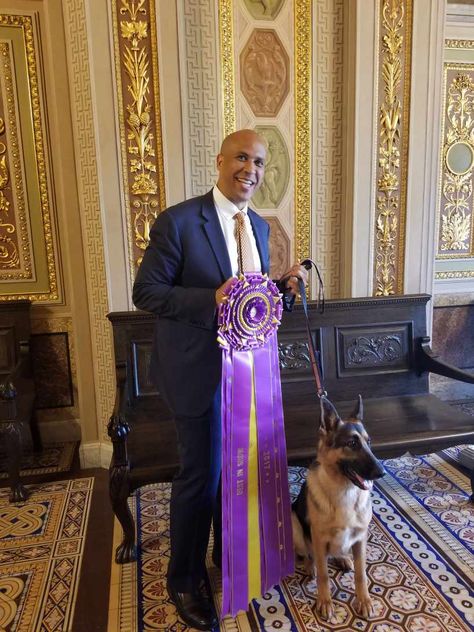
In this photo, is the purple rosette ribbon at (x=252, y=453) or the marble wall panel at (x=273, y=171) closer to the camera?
the purple rosette ribbon at (x=252, y=453)

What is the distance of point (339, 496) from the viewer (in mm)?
1795

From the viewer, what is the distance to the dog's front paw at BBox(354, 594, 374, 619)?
1.86m

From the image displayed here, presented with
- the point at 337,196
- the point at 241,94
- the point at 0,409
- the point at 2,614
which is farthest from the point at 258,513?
the point at 241,94

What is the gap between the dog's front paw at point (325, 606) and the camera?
1.86m

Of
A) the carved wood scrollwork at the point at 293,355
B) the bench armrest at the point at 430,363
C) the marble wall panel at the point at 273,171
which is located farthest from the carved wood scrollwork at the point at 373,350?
the marble wall panel at the point at 273,171

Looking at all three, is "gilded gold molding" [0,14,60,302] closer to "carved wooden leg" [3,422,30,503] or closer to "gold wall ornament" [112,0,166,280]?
"gold wall ornament" [112,0,166,280]

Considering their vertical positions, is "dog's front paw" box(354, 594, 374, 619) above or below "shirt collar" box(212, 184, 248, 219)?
below

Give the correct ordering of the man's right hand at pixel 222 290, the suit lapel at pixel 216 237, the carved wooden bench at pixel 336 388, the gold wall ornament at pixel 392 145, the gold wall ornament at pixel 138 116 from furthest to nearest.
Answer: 1. the gold wall ornament at pixel 392 145
2. the gold wall ornament at pixel 138 116
3. the carved wooden bench at pixel 336 388
4. the suit lapel at pixel 216 237
5. the man's right hand at pixel 222 290

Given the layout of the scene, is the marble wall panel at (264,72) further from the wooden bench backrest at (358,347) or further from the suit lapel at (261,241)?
the suit lapel at (261,241)

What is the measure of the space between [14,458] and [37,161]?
1996mm

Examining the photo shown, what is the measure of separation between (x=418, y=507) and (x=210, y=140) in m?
2.53

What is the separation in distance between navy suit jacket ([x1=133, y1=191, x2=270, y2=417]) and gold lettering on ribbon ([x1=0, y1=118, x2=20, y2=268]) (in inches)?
84.8

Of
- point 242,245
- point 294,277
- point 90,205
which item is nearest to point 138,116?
point 90,205

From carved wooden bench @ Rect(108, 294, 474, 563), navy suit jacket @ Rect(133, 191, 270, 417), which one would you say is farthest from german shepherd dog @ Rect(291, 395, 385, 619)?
navy suit jacket @ Rect(133, 191, 270, 417)
